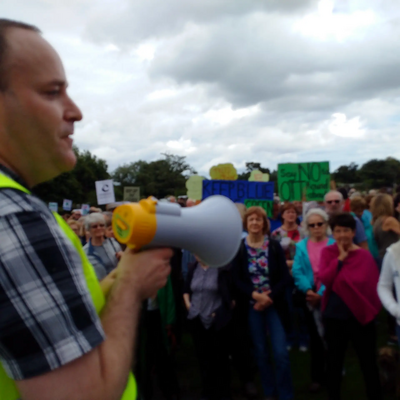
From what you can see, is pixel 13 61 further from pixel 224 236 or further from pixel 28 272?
pixel 224 236

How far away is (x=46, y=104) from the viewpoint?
0.89 m

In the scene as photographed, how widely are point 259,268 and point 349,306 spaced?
0.89 meters

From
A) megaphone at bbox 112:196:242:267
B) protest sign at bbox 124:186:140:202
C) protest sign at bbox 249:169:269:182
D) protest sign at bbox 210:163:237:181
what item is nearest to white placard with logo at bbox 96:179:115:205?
protest sign at bbox 124:186:140:202

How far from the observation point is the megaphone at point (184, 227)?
3.38ft

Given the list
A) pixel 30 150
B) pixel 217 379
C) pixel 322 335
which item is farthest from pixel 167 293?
pixel 30 150

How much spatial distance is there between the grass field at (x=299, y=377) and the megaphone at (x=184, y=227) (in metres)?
3.30

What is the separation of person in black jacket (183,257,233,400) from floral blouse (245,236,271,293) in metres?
0.23

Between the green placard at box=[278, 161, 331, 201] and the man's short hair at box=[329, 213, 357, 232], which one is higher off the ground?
the green placard at box=[278, 161, 331, 201]

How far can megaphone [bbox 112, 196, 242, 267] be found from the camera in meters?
1.03

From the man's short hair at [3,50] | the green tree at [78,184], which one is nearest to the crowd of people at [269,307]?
the man's short hair at [3,50]

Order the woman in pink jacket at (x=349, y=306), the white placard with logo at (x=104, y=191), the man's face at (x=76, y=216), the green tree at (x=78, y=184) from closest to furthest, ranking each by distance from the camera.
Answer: the woman in pink jacket at (x=349, y=306) → the white placard with logo at (x=104, y=191) → the man's face at (x=76, y=216) → the green tree at (x=78, y=184)

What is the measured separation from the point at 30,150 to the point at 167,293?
335 centimetres

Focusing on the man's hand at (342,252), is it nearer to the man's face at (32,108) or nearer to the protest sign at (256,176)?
the man's face at (32,108)

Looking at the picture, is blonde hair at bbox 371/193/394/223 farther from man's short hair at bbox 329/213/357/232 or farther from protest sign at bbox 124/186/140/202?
protest sign at bbox 124/186/140/202
